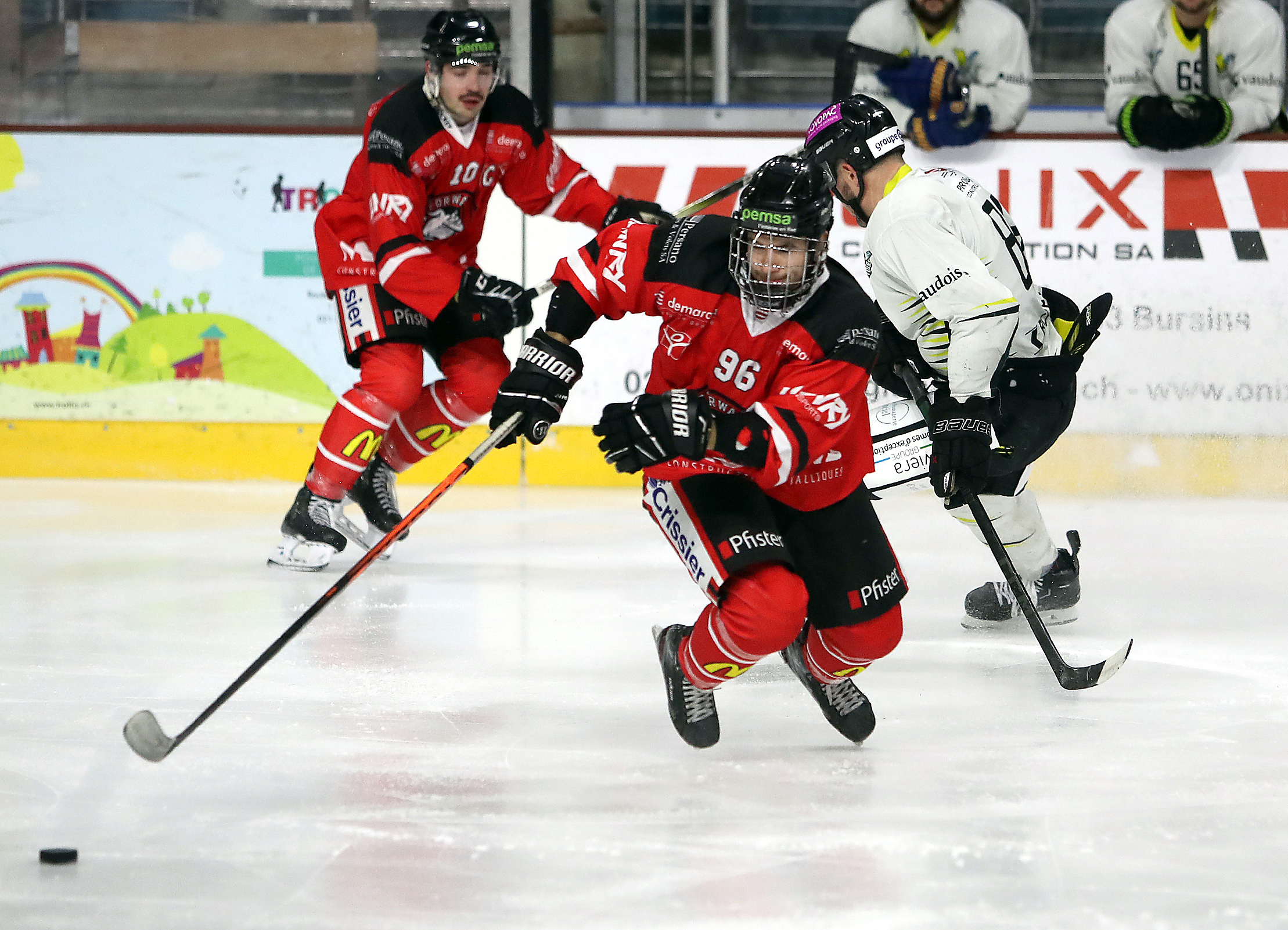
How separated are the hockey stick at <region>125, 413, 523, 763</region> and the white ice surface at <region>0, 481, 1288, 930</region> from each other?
5cm

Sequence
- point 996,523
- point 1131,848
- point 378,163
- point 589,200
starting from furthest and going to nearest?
point 589,200 → point 378,163 → point 996,523 → point 1131,848

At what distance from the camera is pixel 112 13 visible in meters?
5.46

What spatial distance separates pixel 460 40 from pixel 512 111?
10.9 inches

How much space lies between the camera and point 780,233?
2125mm

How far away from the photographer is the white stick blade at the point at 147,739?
80.8 inches

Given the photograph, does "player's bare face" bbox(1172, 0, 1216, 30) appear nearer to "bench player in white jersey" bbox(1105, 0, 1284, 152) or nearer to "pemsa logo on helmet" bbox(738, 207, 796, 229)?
"bench player in white jersey" bbox(1105, 0, 1284, 152)

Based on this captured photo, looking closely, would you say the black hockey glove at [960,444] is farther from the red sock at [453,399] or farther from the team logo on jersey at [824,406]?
the red sock at [453,399]

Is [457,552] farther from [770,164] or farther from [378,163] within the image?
[770,164]

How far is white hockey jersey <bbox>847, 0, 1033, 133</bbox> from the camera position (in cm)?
527

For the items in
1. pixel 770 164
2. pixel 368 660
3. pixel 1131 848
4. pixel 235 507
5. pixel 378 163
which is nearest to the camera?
pixel 1131 848

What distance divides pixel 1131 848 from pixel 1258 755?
540mm

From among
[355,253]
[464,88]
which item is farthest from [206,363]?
[464,88]

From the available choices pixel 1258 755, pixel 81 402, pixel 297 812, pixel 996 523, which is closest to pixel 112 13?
pixel 81 402

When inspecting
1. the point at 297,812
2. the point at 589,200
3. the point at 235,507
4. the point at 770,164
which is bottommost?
the point at 235,507
